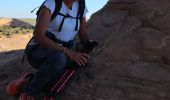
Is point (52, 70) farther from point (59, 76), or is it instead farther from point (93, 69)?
point (93, 69)

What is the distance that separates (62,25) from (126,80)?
871mm

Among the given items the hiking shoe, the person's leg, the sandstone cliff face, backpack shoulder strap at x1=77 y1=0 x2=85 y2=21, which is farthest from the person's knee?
the hiking shoe

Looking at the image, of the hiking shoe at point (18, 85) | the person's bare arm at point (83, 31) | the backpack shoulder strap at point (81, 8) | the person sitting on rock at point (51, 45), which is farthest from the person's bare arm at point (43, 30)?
the hiking shoe at point (18, 85)

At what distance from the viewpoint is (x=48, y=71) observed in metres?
4.49

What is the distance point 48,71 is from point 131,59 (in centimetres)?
94

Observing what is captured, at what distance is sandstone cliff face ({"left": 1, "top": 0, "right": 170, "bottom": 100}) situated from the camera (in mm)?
4484

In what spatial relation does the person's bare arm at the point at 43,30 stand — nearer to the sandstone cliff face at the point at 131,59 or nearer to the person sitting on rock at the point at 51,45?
the person sitting on rock at the point at 51,45

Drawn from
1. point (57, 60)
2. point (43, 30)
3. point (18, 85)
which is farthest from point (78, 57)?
point (18, 85)

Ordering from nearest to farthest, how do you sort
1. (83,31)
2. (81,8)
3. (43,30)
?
(43,30), (81,8), (83,31)

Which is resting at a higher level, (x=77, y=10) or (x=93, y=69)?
(x=77, y=10)

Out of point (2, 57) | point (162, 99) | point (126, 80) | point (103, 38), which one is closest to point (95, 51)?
point (103, 38)

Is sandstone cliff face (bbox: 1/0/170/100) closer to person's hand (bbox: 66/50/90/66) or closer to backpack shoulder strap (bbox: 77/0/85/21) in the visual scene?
person's hand (bbox: 66/50/90/66)

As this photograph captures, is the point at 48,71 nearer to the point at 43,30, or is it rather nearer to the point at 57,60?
the point at 57,60

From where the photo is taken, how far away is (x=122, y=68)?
4.74 meters
